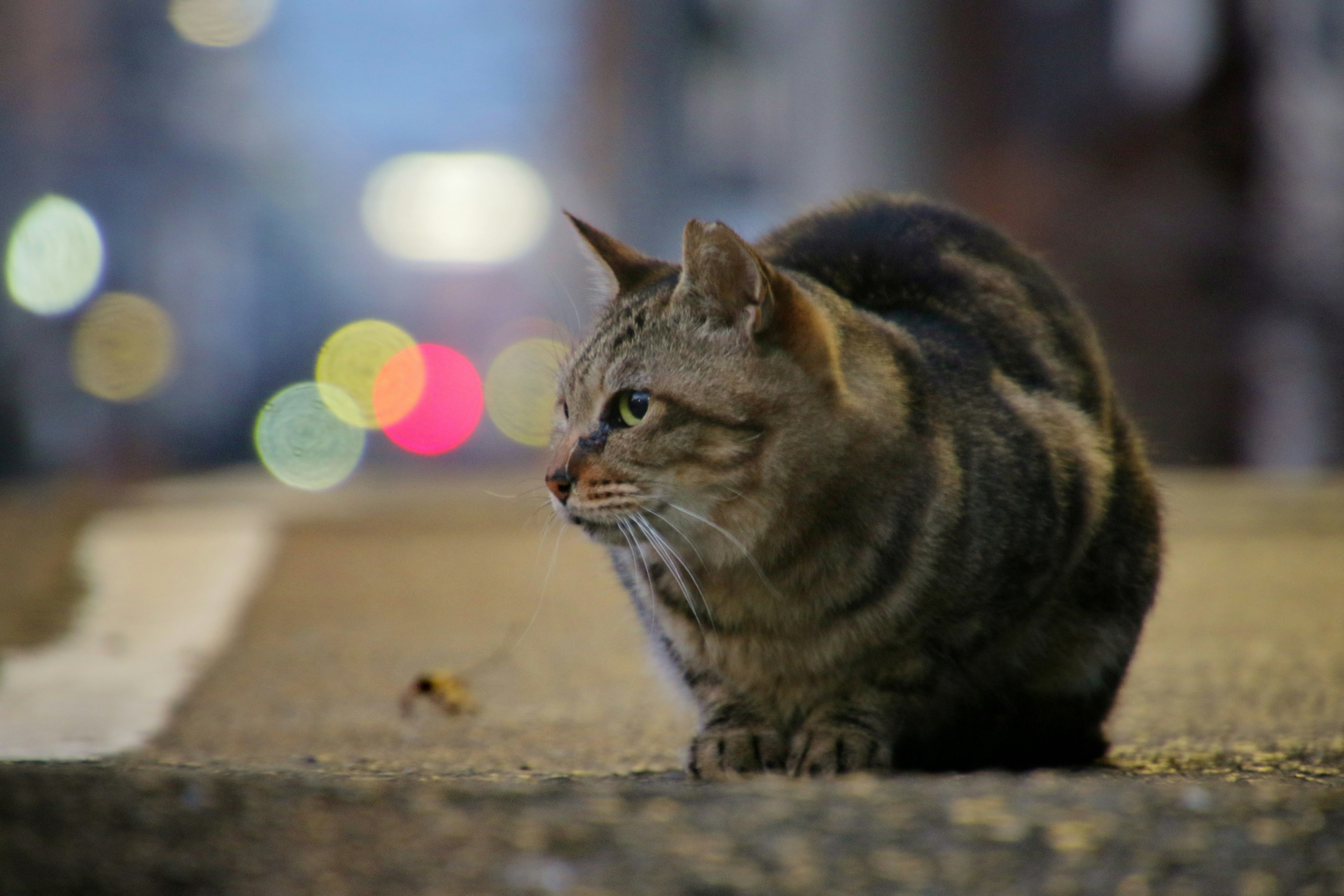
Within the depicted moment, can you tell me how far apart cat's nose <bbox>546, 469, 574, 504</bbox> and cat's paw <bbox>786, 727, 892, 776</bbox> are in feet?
1.44

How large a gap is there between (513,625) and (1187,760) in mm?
2057

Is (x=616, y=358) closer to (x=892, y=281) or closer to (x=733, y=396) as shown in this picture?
(x=733, y=396)

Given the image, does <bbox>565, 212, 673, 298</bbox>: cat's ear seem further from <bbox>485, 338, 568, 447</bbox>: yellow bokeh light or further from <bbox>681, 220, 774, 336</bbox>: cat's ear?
<bbox>681, 220, 774, 336</bbox>: cat's ear

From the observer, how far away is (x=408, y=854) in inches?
43.3

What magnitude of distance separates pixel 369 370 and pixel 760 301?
952 centimetres

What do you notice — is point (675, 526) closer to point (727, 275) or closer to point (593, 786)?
point (727, 275)

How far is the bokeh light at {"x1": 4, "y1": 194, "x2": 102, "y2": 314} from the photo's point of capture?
858cm

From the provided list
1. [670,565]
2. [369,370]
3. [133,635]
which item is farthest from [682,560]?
[369,370]

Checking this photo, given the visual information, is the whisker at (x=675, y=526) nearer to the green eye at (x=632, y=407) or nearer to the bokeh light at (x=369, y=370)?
the green eye at (x=632, y=407)

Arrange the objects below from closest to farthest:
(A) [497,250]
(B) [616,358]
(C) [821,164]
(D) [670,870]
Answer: (D) [670,870] < (B) [616,358] < (C) [821,164] < (A) [497,250]

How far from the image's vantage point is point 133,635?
331 cm

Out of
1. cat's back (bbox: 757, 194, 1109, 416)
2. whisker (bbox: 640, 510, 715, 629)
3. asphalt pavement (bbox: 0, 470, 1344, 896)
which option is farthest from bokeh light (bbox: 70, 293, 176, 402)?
whisker (bbox: 640, 510, 715, 629)

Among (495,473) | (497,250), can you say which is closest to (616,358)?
(495,473)

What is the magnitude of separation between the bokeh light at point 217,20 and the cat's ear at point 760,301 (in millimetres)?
10286
